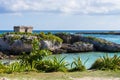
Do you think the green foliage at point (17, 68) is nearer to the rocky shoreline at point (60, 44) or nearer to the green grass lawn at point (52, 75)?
the green grass lawn at point (52, 75)

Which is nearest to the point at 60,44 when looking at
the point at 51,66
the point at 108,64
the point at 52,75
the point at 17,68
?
the point at 108,64

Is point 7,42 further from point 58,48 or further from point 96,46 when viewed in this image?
point 96,46

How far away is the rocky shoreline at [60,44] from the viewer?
195 feet

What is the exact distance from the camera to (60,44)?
64.9 meters

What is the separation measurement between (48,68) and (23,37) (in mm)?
42093

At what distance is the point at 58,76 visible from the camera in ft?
49.5

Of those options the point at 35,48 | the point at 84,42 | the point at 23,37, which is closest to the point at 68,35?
the point at 84,42

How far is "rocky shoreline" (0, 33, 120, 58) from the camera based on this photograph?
195 ft

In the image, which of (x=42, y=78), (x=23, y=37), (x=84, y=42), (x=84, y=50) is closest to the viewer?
(x=42, y=78)

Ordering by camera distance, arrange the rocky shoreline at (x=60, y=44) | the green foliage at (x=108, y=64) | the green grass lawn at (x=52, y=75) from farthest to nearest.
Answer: the rocky shoreline at (x=60, y=44)
the green foliage at (x=108, y=64)
the green grass lawn at (x=52, y=75)

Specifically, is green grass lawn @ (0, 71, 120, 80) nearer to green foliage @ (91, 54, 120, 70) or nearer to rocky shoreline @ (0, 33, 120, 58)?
green foliage @ (91, 54, 120, 70)

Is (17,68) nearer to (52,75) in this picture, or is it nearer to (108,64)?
(52,75)

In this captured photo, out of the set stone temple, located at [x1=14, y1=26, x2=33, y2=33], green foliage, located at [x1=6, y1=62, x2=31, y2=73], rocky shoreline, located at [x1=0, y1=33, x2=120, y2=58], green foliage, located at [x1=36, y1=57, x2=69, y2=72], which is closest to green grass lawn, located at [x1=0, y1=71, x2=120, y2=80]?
green foliage, located at [x1=6, y1=62, x2=31, y2=73]

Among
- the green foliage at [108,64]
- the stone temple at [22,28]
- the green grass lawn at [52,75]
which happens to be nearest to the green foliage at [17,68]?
the green grass lawn at [52,75]
